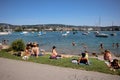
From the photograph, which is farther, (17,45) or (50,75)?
(17,45)

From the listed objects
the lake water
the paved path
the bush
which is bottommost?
the lake water

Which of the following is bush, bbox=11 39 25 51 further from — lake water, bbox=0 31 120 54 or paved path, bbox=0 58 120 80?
lake water, bbox=0 31 120 54

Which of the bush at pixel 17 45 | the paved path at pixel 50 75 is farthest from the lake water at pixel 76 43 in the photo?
the paved path at pixel 50 75

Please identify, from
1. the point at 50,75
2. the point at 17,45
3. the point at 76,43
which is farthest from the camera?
the point at 76,43

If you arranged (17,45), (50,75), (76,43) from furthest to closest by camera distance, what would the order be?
1. (76,43)
2. (17,45)
3. (50,75)

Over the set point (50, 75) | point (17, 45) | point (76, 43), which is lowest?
point (76, 43)

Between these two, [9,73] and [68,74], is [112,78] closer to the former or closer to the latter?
[68,74]

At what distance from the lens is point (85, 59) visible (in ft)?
43.3

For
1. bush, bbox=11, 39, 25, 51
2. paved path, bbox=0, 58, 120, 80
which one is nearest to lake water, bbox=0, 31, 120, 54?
bush, bbox=11, 39, 25, 51

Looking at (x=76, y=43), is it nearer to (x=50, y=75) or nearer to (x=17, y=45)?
(x=17, y=45)

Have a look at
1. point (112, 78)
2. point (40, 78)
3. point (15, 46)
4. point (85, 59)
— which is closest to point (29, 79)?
point (40, 78)

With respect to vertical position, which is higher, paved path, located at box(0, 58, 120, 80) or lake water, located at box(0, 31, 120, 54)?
paved path, located at box(0, 58, 120, 80)

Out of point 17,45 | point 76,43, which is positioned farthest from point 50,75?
point 76,43

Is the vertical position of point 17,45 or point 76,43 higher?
point 17,45
